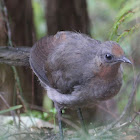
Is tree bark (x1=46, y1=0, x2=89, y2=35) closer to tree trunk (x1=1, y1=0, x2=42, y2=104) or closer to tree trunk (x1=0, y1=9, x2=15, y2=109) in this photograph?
tree trunk (x1=1, y1=0, x2=42, y2=104)

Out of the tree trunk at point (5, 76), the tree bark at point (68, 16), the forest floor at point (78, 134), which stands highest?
the tree bark at point (68, 16)

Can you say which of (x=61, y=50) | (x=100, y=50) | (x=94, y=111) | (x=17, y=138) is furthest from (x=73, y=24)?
(x=17, y=138)

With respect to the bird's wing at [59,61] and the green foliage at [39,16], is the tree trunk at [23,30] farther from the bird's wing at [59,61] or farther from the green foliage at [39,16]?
the green foliage at [39,16]

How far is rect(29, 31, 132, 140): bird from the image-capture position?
373 centimetres

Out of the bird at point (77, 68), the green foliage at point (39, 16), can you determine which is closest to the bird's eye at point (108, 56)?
the bird at point (77, 68)

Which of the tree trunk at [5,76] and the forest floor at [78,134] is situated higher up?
the tree trunk at [5,76]

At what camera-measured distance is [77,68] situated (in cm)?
400

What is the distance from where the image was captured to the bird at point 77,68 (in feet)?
12.3

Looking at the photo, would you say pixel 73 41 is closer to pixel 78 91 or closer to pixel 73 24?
pixel 78 91

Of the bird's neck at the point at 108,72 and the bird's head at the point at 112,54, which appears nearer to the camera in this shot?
the bird's head at the point at 112,54

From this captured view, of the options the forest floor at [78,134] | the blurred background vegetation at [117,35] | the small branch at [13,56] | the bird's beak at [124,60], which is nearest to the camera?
the bird's beak at [124,60]

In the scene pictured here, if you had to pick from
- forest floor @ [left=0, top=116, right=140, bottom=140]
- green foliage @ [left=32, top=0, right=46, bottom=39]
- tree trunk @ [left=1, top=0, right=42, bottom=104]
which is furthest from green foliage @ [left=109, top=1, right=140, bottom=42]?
green foliage @ [left=32, top=0, right=46, bottom=39]

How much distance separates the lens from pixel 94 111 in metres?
6.37

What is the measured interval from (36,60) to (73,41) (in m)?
Result: 0.67
